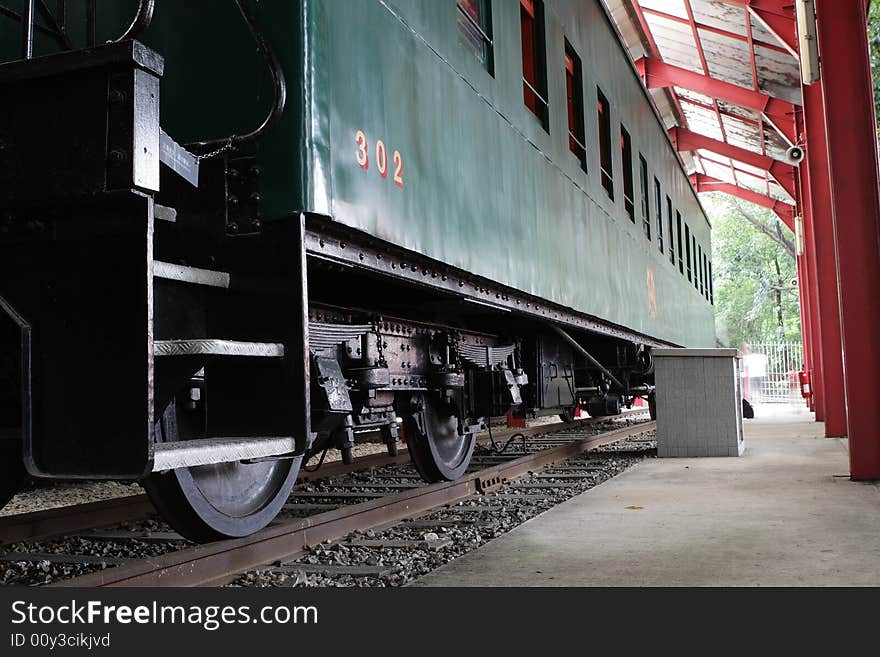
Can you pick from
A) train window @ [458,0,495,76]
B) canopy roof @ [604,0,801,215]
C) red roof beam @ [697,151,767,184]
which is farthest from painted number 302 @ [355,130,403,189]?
red roof beam @ [697,151,767,184]

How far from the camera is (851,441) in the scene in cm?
570

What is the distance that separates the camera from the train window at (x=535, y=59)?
572 centimetres

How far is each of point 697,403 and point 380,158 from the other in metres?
5.28

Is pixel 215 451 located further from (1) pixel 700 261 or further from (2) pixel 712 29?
(1) pixel 700 261

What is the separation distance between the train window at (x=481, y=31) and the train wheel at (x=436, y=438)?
192cm

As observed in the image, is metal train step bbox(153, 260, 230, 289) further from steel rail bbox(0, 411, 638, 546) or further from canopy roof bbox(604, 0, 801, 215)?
canopy roof bbox(604, 0, 801, 215)

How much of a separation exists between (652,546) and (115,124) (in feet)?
8.46

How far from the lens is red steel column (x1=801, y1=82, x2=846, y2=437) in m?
8.69

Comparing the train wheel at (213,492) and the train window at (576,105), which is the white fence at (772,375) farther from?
the train wheel at (213,492)

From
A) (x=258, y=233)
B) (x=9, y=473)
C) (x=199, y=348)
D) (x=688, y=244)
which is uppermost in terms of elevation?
(x=688, y=244)

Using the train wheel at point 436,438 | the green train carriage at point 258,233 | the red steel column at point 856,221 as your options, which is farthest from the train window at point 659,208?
the train wheel at point 436,438

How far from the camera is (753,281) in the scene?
42.8 meters

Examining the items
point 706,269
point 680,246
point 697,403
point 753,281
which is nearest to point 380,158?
point 697,403

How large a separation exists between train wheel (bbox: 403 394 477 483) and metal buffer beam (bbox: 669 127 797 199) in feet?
58.9
